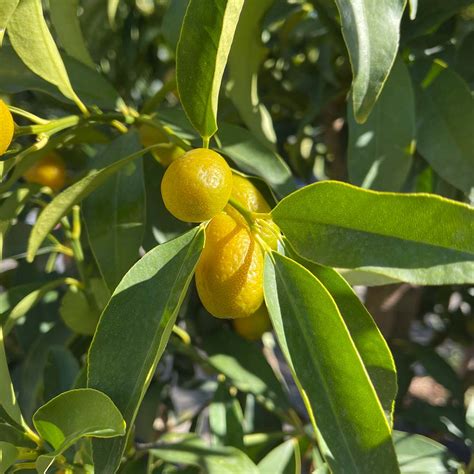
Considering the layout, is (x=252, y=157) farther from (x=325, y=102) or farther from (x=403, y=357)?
(x=403, y=357)

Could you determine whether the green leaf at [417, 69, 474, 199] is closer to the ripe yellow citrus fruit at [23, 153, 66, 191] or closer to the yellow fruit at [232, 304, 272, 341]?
the yellow fruit at [232, 304, 272, 341]

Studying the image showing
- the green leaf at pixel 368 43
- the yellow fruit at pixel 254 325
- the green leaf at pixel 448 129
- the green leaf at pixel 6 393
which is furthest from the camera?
the yellow fruit at pixel 254 325

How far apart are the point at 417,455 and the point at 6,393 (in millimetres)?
475

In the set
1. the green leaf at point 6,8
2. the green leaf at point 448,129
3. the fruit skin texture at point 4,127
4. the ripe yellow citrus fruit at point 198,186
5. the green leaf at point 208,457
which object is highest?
the green leaf at point 6,8

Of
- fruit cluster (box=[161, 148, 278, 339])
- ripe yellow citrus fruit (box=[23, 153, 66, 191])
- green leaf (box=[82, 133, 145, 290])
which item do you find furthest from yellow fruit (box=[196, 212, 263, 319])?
ripe yellow citrus fruit (box=[23, 153, 66, 191])

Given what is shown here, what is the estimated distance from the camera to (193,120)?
48 centimetres

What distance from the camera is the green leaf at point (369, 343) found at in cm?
46

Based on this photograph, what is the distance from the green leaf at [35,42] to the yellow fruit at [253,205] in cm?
16

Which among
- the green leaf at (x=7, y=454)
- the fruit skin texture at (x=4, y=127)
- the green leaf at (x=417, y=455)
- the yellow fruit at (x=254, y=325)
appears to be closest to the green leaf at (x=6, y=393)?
the green leaf at (x=7, y=454)

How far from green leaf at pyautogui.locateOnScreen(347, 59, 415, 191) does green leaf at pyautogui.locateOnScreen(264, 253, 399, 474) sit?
0.69 ft

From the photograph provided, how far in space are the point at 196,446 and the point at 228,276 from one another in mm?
361

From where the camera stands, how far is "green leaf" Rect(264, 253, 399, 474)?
16.4 inches

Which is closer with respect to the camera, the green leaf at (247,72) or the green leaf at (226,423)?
the green leaf at (247,72)

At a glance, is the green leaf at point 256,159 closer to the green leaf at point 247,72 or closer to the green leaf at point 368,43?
the green leaf at point 247,72
